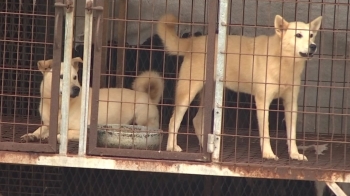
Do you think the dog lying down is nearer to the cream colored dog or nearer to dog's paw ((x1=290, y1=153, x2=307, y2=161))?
the cream colored dog

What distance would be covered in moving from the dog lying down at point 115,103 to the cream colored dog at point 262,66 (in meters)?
0.33

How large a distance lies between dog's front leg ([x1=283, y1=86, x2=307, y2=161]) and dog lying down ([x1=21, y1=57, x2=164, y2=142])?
47.9 inches

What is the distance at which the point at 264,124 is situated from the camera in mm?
6930

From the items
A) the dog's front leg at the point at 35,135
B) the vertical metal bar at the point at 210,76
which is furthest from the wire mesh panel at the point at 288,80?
the dog's front leg at the point at 35,135

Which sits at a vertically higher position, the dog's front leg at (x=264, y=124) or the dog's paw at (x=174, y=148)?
the dog's front leg at (x=264, y=124)

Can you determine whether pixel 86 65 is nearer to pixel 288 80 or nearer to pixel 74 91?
pixel 74 91

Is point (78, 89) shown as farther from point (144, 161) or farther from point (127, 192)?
point (127, 192)

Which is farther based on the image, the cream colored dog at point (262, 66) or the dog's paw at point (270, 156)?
the cream colored dog at point (262, 66)

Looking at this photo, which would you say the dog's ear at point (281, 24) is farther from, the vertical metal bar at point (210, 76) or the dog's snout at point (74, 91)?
the dog's snout at point (74, 91)

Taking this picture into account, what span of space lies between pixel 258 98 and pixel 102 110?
1.59 meters

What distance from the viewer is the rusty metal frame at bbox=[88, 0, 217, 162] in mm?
6293

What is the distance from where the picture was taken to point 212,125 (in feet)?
21.8

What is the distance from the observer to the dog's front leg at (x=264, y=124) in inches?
268

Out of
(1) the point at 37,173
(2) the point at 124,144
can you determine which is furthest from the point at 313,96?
(1) the point at 37,173
